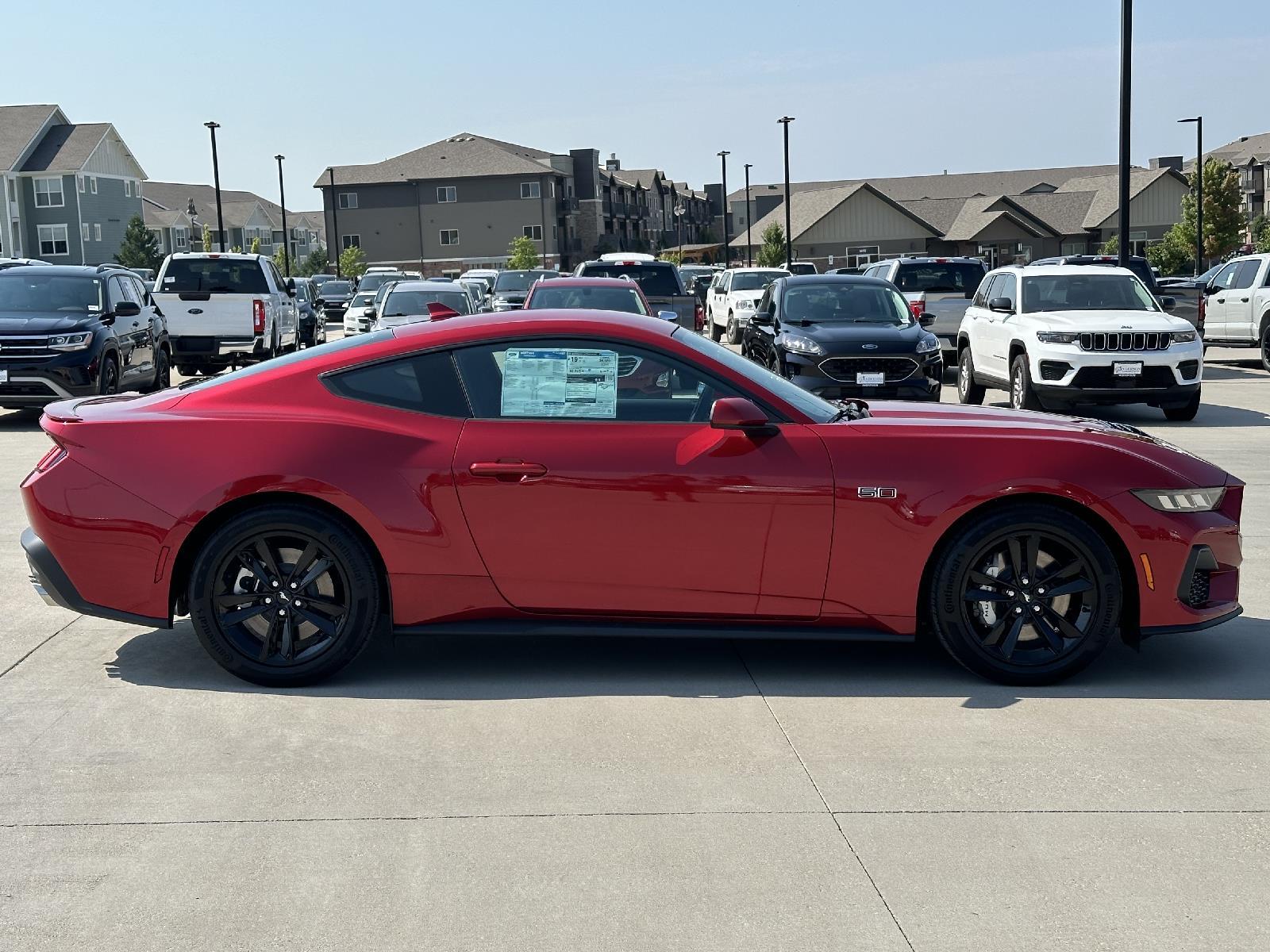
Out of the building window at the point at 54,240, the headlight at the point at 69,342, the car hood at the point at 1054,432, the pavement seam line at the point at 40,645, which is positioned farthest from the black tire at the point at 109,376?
the building window at the point at 54,240

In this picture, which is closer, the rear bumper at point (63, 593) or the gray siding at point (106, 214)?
the rear bumper at point (63, 593)

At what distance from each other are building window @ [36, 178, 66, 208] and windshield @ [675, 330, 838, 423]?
261 ft

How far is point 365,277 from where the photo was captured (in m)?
46.6

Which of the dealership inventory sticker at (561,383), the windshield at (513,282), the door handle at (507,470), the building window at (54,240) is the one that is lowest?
the door handle at (507,470)

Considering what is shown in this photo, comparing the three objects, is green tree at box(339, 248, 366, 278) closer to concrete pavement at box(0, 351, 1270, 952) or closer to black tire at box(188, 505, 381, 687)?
black tire at box(188, 505, 381, 687)

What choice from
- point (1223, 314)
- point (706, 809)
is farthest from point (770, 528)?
point (1223, 314)

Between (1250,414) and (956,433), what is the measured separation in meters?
12.4

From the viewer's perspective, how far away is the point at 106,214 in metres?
82.4

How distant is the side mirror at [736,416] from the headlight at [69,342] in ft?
39.8

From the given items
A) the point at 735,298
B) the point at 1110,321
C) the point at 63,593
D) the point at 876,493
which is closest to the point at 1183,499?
the point at 876,493

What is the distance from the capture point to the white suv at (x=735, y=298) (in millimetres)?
31688

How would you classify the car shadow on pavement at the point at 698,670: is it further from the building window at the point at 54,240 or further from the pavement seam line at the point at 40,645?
the building window at the point at 54,240

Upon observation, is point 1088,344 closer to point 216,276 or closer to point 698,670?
point 698,670

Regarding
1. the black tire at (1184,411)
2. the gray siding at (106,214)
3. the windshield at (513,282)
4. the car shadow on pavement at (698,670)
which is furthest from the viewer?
the gray siding at (106,214)
